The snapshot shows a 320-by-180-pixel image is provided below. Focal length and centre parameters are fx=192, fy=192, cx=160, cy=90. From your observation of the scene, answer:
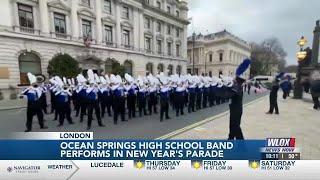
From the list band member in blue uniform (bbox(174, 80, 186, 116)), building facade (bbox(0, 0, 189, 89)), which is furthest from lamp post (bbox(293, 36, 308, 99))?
building facade (bbox(0, 0, 189, 89))

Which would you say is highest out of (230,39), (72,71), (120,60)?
(230,39)

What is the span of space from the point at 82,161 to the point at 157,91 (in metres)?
6.38

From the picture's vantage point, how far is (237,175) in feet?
10.4

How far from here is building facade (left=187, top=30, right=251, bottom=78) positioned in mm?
57094

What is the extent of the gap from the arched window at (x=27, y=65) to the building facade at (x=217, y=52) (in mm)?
43882

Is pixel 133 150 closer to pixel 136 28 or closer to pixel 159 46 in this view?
pixel 136 28

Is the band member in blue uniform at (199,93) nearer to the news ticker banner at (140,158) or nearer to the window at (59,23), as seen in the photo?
the news ticker banner at (140,158)

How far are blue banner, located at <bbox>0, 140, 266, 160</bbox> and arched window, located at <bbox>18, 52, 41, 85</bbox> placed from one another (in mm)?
19066

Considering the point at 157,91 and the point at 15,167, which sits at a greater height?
the point at 157,91

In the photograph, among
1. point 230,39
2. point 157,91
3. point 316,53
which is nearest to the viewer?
point 157,91

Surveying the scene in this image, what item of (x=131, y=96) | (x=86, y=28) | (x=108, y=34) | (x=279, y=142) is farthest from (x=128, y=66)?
(x=279, y=142)

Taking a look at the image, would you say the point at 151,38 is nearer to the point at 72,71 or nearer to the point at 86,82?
the point at 72,71

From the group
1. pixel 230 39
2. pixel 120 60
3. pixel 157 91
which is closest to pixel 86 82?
pixel 157 91

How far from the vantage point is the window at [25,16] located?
19.1 m
